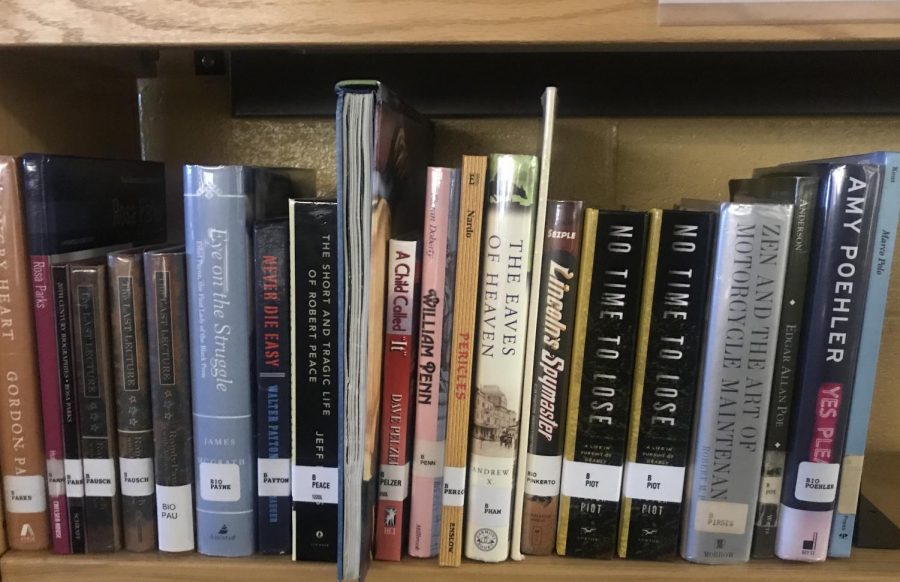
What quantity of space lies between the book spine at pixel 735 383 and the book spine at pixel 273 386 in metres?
0.34

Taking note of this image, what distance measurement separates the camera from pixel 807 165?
0.57 metres

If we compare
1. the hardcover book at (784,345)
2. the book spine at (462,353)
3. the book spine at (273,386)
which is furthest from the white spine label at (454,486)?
the hardcover book at (784,345)

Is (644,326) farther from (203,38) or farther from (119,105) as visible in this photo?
(119,105)

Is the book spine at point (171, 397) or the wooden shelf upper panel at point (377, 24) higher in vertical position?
the wooden shelf upper panel at point (377, 24)

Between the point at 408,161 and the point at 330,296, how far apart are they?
0.14 meters

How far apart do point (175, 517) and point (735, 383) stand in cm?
47

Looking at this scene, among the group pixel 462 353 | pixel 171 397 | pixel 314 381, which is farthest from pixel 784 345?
pixel 171 397

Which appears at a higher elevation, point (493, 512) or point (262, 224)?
point (262, 224)

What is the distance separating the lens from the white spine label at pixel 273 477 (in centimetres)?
58

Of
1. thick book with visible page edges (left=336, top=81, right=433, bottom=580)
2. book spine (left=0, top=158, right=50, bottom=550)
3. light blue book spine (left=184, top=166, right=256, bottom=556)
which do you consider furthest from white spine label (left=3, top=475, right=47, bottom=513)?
thick book with visible page edges (left=336, top=81, right=433, bottom=580)

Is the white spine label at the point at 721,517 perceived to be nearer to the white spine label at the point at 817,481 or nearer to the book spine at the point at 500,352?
the white spine label at the point at 817,481

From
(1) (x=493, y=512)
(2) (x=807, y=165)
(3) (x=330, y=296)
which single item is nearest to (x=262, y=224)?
(3) (x=330, y=296)

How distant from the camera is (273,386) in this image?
57 centimetres

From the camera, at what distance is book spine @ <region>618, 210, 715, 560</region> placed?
1.80ft
